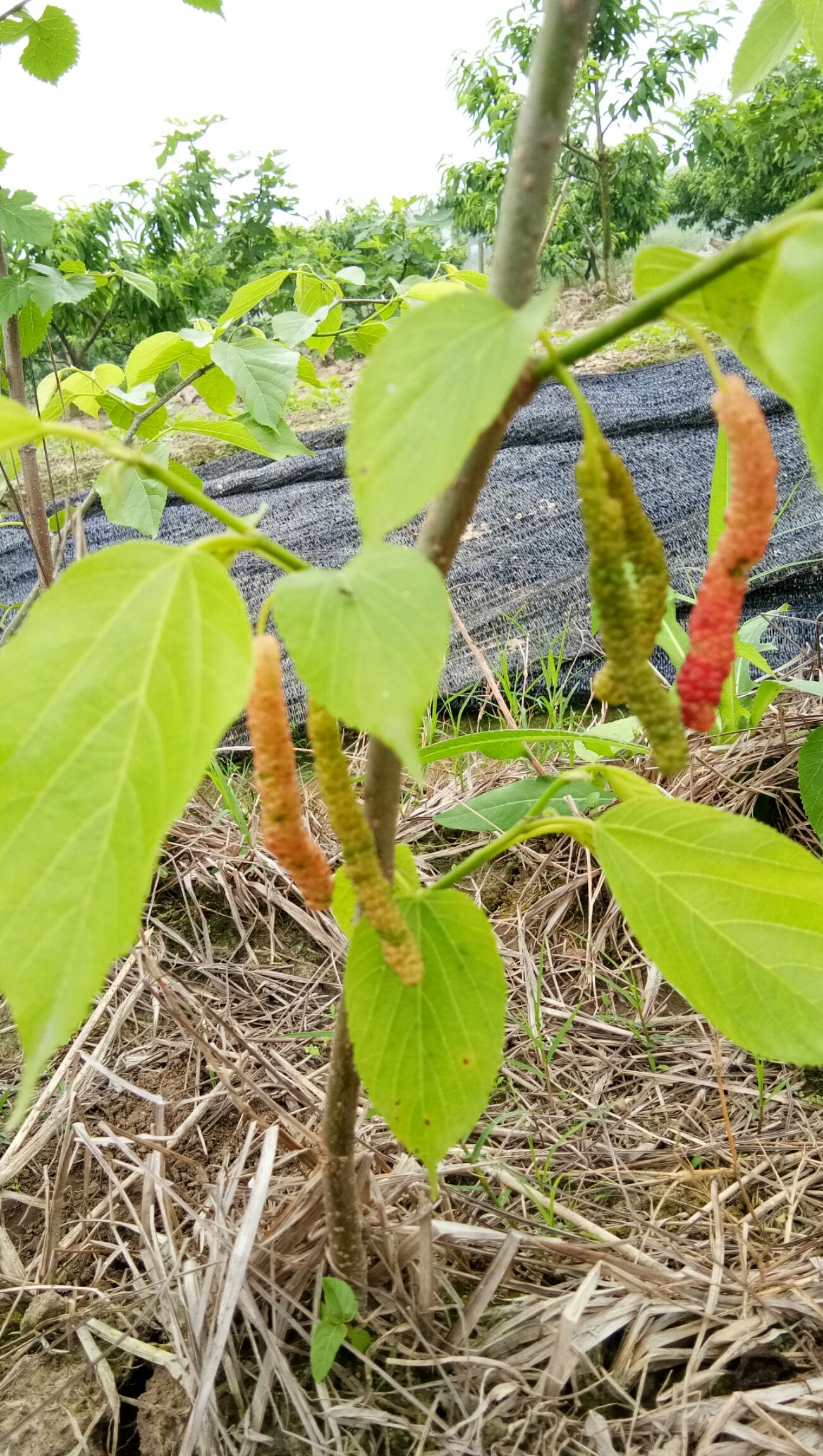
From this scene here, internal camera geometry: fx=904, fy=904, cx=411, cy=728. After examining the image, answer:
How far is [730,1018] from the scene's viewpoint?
0.40 metres

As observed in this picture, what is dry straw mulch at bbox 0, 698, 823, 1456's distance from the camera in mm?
500

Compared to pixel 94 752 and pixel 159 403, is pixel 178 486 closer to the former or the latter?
pixel 94 752

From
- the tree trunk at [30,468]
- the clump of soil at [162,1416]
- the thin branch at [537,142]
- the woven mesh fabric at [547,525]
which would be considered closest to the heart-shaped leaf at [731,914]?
the thin branch at [537,142]

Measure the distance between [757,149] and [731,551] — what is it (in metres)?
7.73

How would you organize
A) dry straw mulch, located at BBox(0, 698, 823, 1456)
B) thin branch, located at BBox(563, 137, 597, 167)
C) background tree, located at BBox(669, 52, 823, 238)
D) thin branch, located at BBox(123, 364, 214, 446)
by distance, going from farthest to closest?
1. background tree, located at BBox(669, 52, 823, 238)
2. thin branch, located at BBox(563, 137, 597, 167)
3. thin branch, located at BBox(123, 364, 214, 446)
4. dry straw mulch, located at BBox(0, 698, 823, 1456)

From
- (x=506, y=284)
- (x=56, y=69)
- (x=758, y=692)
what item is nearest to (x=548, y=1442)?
(x=506, y=284)

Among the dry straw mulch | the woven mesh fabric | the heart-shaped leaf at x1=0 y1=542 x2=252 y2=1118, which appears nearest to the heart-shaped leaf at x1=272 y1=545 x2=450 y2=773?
the heart-shaped leaf at x1=0 y1=542 x2=252 y2=1118

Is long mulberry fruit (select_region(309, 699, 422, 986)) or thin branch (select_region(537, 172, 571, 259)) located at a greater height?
thin branch (select_region(537, 172, 571, 259))

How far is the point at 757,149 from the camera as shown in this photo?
6.43 m

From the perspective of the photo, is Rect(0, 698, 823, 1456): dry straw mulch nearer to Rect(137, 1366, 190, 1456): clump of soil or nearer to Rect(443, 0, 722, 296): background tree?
Rect(137, 1366, 190, 1456): clump of soil

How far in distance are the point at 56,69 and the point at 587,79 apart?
5381mm

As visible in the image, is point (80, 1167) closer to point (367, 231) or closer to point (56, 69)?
point (56, 69)

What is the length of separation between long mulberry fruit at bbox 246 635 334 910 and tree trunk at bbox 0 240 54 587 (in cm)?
64

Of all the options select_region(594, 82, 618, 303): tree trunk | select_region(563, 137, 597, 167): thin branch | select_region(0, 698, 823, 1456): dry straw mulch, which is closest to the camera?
select_region(0, 698, 823, 1456): dry straw mulch
